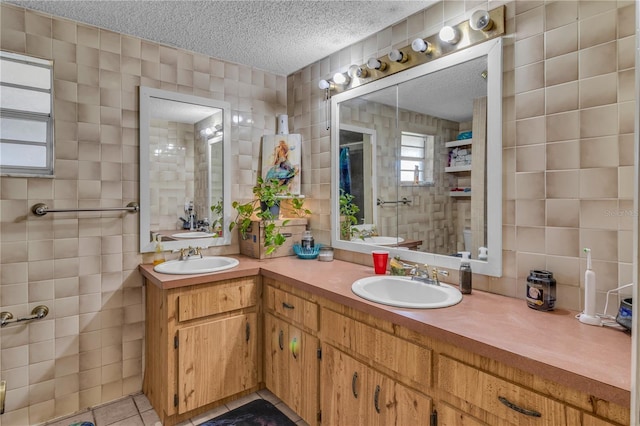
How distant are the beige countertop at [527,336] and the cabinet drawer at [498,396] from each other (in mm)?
83

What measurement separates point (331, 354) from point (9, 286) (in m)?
1.78

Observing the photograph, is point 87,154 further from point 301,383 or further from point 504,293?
point 504,293

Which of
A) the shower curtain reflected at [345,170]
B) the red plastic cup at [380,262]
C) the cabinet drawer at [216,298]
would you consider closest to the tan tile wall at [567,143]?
the red plastic cup at [380,262]

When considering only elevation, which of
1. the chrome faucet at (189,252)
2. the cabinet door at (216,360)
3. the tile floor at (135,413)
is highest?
the chrome faucet at (189,252)

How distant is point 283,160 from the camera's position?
8.88 ft

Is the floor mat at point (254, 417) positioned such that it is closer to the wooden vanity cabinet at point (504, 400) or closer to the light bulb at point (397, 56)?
the wooden vanity cabinet at point (504, 400)

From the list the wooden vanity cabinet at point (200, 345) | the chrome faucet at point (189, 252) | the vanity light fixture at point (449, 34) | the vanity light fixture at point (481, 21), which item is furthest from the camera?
the chrome faucet at point (189, 252)

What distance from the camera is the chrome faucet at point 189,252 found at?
2.31 meters

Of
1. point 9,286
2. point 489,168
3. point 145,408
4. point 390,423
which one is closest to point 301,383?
point 390,423

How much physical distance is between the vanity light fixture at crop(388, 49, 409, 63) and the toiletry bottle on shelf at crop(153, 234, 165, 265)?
1865mm

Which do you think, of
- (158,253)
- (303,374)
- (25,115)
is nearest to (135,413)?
(158,253)

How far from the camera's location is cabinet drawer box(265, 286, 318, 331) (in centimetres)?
177

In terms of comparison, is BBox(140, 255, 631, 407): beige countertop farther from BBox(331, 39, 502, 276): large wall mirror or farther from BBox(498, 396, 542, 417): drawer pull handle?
BBox(331, 39, 502, 276): large wall mirror

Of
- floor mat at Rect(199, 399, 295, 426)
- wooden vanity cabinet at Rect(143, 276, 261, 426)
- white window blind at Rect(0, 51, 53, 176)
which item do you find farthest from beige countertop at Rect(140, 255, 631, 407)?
white window blind at Rect(0, 51, 53, 176)
